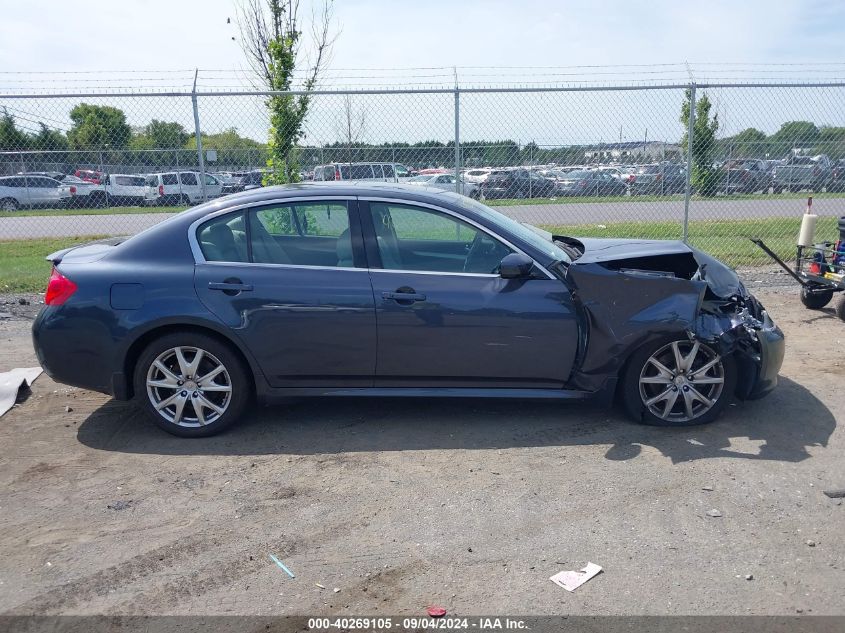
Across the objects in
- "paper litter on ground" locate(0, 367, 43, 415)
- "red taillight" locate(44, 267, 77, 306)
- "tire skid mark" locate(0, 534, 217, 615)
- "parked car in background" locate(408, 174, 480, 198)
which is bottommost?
"tire skid mark" locate(0, 534, 217, 615)

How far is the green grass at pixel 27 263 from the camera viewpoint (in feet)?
32.4

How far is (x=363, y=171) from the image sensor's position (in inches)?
399

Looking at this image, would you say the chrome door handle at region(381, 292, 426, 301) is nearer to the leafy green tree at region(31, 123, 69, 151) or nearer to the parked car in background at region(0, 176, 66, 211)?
the leafy green tree at region(31, 123, 69, 151)

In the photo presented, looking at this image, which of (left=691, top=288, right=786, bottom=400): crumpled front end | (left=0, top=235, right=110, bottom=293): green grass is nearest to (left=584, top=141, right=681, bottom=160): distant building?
(left=691, top=288, right=786, bottom=400): crumpled front end

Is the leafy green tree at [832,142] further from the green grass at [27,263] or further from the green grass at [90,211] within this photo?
the green grass at [27,263]

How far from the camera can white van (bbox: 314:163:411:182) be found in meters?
10.1

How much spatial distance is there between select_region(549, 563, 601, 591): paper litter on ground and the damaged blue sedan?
1685mm

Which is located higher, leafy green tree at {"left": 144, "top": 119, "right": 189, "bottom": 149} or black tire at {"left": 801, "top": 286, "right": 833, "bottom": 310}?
leafy green tree at {"left": 144, "top": 119, "right": 189, "bottom": 149}

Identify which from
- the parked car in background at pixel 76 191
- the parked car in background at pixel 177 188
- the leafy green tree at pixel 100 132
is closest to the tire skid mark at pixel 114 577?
the parked car in background at pixel 177 188

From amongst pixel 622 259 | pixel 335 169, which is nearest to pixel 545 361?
pixel 622 259

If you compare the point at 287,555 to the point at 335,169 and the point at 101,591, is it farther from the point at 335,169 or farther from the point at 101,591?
the point at 335,169

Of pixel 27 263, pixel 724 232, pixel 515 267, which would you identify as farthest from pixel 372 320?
pixel 724 232

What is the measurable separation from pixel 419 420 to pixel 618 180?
24.6 ft

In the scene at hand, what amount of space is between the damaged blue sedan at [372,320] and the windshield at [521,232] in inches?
1.5
